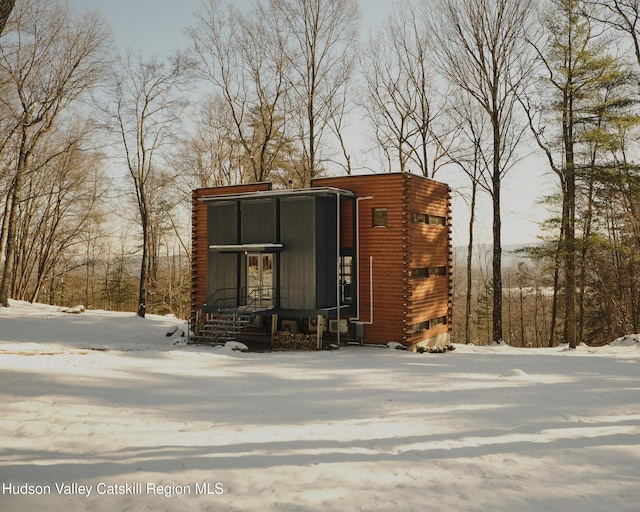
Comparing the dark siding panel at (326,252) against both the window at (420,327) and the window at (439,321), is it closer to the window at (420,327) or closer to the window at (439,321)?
the window at (420,327)

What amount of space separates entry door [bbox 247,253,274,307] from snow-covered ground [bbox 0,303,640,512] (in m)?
5.32

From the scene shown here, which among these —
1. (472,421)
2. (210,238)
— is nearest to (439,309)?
(210,238)

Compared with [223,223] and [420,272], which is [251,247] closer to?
[223,223]

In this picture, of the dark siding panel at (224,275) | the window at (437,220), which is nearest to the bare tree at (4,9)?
the dark siding panel at (224,275)

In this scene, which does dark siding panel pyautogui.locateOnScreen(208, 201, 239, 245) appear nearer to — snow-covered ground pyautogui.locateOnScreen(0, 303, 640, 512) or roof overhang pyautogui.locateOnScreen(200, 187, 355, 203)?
roof overhang pyautogui.locateOnScreen(200, 187, 355, 203)

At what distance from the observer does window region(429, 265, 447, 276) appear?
64.6 ft

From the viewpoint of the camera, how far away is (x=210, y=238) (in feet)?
62.7

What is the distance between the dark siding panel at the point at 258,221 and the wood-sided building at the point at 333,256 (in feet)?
0.13

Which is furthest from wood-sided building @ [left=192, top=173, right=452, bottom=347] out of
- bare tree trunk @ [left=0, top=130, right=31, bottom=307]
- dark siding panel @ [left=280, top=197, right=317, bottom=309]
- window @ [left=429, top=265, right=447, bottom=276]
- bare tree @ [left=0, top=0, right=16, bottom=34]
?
bare tree @ [left=0, top=0, right=16, bottom=34]

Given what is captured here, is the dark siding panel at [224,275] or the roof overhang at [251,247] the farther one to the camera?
the dark siding panel at [224,275]

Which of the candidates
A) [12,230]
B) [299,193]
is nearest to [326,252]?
[299,193]

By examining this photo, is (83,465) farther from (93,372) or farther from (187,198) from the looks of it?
(187,198)

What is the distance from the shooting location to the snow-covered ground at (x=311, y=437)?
16.2ft

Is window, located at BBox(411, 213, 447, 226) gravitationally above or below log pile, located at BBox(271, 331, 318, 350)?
above
